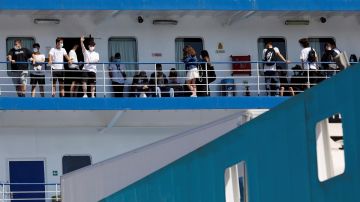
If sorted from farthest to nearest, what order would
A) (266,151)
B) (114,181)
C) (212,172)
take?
(114,181)
(212,172)
(266,151)

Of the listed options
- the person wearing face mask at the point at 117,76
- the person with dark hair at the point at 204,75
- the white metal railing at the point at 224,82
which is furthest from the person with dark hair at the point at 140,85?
the person with dark hair at the point at 204,75

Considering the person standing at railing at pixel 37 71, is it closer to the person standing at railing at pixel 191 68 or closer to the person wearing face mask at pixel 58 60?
the person wearing face mask at pixel 58 60

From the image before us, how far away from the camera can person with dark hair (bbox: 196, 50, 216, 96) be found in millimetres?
28031

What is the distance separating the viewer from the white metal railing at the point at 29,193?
2694cm

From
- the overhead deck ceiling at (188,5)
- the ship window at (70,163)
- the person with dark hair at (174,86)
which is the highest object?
the overhead deck ceiling at (188,5)

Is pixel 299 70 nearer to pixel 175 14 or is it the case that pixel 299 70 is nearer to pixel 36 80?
pixel 175 14

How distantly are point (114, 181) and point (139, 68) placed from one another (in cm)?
721

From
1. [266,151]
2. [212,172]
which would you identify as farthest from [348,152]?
[212,172]

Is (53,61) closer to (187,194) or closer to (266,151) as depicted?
(187,194)

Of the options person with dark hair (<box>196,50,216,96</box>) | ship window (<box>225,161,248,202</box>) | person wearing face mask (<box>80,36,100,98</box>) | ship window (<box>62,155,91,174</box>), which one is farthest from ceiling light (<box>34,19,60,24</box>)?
ship window (<box>225,161,248,202</box>)

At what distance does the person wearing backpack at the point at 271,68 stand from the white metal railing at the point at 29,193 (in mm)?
4596

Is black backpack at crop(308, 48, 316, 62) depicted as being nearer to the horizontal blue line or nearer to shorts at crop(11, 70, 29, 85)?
the horizontal blue line

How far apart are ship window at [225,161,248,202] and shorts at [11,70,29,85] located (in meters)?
12.0

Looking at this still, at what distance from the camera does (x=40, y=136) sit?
90.4 ft
